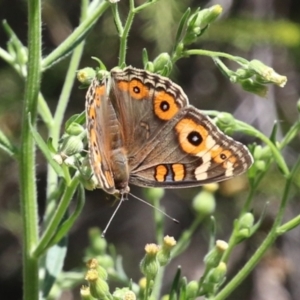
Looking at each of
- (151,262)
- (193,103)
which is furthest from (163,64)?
(193,103)

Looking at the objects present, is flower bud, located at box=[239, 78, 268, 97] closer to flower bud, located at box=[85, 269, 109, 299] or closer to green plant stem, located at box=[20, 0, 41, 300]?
green plant stem, located at box=[20, 0, 41, 300]

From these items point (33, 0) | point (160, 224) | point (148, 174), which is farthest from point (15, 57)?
point (160, 224)

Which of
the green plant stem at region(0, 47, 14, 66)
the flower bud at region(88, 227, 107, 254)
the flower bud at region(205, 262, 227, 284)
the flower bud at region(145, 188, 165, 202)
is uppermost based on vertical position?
the green plant stem at region(0, 47, 14, 66)

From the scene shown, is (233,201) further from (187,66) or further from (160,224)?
(160,224)

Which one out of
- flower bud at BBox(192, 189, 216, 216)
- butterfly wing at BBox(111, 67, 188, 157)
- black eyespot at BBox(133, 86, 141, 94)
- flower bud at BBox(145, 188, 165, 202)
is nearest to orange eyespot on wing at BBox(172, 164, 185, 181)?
butterfly wing at BBox(111, 67, 188, 157)

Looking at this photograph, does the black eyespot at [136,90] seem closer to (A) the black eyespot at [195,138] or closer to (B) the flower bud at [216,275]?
(A) the black eyespot at [195,138]

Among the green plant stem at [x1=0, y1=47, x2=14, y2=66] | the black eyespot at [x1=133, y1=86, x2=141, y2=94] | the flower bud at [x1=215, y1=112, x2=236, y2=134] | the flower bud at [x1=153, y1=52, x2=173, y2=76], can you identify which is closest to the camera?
the flower bud at [x1=153, y1=52, x2=173, y2=76]

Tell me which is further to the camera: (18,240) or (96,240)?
(18,240)
